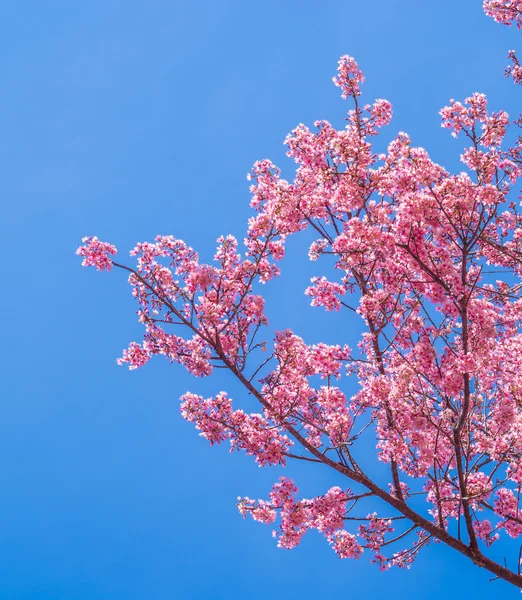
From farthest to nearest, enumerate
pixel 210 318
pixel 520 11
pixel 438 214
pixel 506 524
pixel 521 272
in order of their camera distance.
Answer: pixel 520 11, pixel 521 272, pixel 506 524, pixel 210 318, pixel 438 214

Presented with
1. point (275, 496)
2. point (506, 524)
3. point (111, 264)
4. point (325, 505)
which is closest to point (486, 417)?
point (506, 524)

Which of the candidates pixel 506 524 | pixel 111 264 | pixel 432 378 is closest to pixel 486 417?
pixel 432 378

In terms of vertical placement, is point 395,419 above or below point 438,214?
below

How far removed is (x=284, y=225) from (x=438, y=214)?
211 cm

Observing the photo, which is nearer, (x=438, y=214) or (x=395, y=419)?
(x=438, y=214)

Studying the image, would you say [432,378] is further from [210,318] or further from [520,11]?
[520,11]

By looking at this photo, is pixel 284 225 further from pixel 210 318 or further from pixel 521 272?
pixel 521 272

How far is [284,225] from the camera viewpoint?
25.0 ft

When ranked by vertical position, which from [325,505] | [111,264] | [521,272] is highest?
[521,272]

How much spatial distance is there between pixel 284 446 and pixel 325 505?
3.72 feet

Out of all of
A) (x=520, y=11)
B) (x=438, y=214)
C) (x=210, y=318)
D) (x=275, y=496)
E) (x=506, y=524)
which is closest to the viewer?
(x=438, y=214)

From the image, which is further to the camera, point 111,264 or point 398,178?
point 111,264

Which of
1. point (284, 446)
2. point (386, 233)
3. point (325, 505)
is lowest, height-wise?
point (325, 505)

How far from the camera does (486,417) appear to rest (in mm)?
8328
